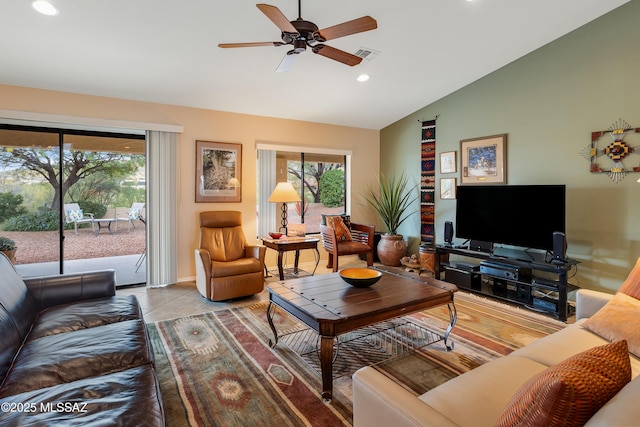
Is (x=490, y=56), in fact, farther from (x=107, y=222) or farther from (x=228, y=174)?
(x=107, y=222)

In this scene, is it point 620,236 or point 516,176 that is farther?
point 516,176

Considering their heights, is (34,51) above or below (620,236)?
above

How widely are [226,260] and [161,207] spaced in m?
1.17

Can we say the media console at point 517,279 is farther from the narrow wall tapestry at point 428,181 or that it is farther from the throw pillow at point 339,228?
the throw pillow at point 339,228

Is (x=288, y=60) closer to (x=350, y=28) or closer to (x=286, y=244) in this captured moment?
(x=350, y=28)

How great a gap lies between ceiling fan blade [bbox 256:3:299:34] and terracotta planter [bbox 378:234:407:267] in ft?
12.8

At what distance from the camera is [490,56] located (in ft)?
13.7

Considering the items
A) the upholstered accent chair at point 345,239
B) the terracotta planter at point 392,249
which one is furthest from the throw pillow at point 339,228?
the terracotta planter at point 392,249

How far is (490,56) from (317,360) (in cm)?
412

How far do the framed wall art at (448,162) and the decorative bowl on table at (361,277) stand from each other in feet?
9.91

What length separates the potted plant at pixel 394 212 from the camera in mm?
5617

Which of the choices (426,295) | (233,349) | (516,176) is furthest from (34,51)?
(516,176)

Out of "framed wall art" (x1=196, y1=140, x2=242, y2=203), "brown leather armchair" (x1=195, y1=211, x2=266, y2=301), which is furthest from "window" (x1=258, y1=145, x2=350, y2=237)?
"brown leather armchair" (x1=195, y1=211, x2=266, y2=301)

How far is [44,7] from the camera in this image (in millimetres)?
2715
